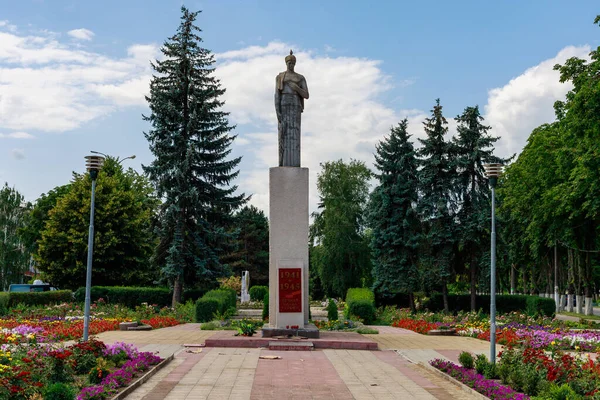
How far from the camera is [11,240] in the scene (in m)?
51.7

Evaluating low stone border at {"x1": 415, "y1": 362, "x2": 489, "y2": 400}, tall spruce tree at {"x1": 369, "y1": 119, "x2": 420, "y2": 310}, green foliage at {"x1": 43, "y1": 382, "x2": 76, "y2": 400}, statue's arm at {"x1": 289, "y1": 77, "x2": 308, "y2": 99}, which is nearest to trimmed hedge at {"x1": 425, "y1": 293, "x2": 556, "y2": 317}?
tall spruce tree at {"x1": 369, "y1": 119, "x2": 420, "y2": 310}

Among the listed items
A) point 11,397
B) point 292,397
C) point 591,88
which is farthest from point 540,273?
point 11,397

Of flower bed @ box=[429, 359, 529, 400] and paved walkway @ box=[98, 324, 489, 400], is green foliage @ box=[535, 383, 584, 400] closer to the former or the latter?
flower bed @ box=[429, 359, 529, 400]

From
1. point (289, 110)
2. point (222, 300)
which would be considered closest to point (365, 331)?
point (289, 110)

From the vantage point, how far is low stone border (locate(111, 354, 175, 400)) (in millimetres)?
9334

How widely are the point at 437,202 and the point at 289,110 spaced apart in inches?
594

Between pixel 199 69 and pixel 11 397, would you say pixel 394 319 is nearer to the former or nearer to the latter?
pixel 199 69

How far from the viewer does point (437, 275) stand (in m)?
31.2

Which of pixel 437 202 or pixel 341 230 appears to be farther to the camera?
pixel 341 230

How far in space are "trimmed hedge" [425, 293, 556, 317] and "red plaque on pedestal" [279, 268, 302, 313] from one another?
11.5m

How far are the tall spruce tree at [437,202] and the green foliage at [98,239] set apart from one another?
49.0 feet

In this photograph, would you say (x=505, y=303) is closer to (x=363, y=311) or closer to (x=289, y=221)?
(x=363, y=311)

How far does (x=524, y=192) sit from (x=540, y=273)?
10653 millimetres

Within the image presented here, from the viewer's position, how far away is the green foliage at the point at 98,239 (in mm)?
32844
